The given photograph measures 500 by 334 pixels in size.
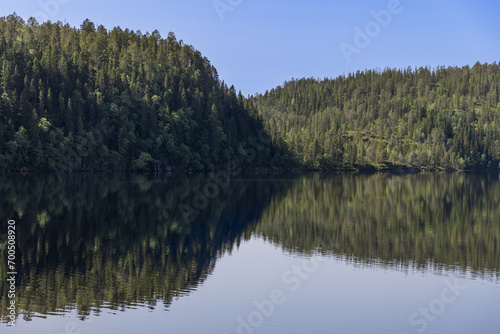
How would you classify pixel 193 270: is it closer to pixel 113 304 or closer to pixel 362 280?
pixel 113 304

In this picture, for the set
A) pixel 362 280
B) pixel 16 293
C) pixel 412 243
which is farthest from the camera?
pixel 412 243

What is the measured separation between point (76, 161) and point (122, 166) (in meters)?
19.3

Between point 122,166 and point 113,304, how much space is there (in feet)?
544

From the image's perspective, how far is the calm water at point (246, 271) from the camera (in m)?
25.7

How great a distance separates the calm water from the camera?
25.7 meters

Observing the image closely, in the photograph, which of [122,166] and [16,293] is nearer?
[16,293]

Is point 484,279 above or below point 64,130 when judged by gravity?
below

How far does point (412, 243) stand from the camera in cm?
4800

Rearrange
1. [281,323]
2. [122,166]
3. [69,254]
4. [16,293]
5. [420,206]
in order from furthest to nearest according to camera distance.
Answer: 1. [122,166]
2. [420,206]
3. [69,254]
4. [16,293]
5. [281,323]

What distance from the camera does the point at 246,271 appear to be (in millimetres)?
37344

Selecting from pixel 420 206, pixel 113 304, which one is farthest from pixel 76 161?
pixel 113 304

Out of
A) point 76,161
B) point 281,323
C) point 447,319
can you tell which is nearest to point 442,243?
point 447,319

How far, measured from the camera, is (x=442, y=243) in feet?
159

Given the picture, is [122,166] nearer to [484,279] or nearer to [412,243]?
[412,243]
